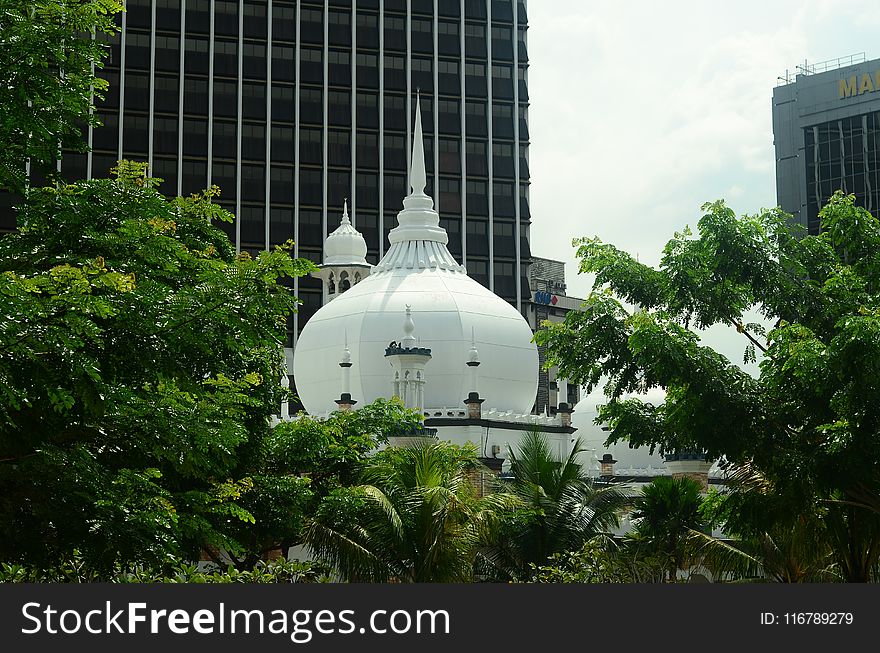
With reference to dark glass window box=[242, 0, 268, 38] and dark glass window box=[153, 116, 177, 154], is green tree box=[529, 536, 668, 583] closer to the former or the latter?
dark glass window box=[153, 116, 177, 154]

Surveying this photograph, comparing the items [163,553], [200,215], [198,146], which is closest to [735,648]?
[163,553]

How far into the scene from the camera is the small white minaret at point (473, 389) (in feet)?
161

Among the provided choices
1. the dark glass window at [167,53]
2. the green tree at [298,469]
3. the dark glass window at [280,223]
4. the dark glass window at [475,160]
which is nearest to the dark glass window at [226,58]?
the dark glass window at [167,53]

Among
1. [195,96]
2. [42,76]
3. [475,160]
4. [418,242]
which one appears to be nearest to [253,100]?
[195,96]

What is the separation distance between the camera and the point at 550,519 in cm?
3184

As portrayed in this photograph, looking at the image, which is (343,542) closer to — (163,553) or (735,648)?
(163,553)

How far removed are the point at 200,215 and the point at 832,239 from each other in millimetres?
11319

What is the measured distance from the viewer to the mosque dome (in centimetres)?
5306

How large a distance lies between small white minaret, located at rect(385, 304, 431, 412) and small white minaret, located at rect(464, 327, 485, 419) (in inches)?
68.5

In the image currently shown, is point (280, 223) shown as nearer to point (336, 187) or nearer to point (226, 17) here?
point (336, 187)

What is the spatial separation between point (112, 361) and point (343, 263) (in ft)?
168

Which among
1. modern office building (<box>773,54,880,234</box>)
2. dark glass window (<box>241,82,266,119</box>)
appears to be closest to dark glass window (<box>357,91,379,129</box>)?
dark glass window (<box>241,82,266,119</box>)

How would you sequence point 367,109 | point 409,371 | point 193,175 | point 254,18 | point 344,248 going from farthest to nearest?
point 367,109 → point 254,18 → point 193,175 → point 344,248 → point 409,371

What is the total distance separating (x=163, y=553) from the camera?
58.3 feet
